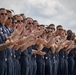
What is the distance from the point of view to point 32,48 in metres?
8.27

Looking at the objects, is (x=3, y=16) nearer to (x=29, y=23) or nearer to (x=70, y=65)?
(x=29, y=23)

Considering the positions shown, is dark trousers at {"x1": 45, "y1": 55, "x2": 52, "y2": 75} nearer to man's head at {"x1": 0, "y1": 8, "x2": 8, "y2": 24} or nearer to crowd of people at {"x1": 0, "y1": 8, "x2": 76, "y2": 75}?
crowd of people at {"x1": 0, "y1": 8, "x2": 76, "y2": 75}

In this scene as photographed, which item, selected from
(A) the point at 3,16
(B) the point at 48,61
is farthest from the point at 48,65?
(A) the point at 3,16

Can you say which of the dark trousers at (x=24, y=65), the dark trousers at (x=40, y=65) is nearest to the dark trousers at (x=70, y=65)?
the dark trousers at (x=40, y=65)

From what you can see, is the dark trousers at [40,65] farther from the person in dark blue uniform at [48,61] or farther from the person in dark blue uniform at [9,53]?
the person in dark blue uniform at [9,53]

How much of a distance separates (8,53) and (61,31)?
12.0ft

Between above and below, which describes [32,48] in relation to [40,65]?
above

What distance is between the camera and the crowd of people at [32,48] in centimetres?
659

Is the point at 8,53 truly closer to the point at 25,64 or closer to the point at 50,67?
the point at 25,64

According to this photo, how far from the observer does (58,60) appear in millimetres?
9578

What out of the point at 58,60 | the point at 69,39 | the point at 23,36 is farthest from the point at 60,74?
the point at 23,36

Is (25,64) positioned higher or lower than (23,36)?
lower

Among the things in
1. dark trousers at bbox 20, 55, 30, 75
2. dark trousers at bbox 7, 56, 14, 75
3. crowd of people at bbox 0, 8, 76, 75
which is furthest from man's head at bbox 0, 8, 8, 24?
dark trousers at bbox 20, 55, 30, 75

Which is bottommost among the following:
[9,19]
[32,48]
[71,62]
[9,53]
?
[71,62]
